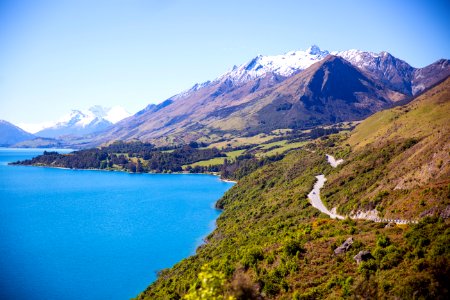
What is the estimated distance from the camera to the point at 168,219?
12975 cm

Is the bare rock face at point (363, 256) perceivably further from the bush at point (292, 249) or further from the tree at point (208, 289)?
the tree at point (208, 289)

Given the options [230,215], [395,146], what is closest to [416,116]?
[395,146]

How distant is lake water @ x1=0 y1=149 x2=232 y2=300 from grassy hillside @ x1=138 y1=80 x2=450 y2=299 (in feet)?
42.3

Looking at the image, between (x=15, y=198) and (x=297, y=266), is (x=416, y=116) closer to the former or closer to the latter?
(x=297, y=266)

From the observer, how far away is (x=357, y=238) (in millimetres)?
42125

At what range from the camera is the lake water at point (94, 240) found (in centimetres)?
7538

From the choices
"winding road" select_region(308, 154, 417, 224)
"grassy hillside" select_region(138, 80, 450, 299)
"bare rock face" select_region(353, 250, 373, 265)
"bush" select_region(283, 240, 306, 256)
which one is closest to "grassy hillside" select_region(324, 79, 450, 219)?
"grassy hillside" select_region(138, 80, 450, 299)

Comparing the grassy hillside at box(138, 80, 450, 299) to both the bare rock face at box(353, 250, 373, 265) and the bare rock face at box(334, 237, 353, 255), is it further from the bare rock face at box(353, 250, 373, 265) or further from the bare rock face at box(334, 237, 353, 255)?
the bare rock face at box(334, 237, 353, 255)

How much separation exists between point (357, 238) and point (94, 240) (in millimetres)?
87782

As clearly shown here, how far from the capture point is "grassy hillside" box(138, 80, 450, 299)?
101 feet

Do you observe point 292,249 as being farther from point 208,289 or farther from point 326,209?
point 326,209

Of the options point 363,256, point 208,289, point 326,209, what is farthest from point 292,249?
point 326,209

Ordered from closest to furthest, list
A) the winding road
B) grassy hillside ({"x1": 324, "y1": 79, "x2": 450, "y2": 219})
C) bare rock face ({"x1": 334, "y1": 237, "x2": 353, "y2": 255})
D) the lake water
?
bare rock face ({"x1": 334, "y1": 237, "x2": 353, "y2": 255}) < grassy hillside ({"x1": 324, "y1": 79, "x2": 450, "y2": 219}) < the winding road < the lake water

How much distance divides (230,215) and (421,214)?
79.3 m
